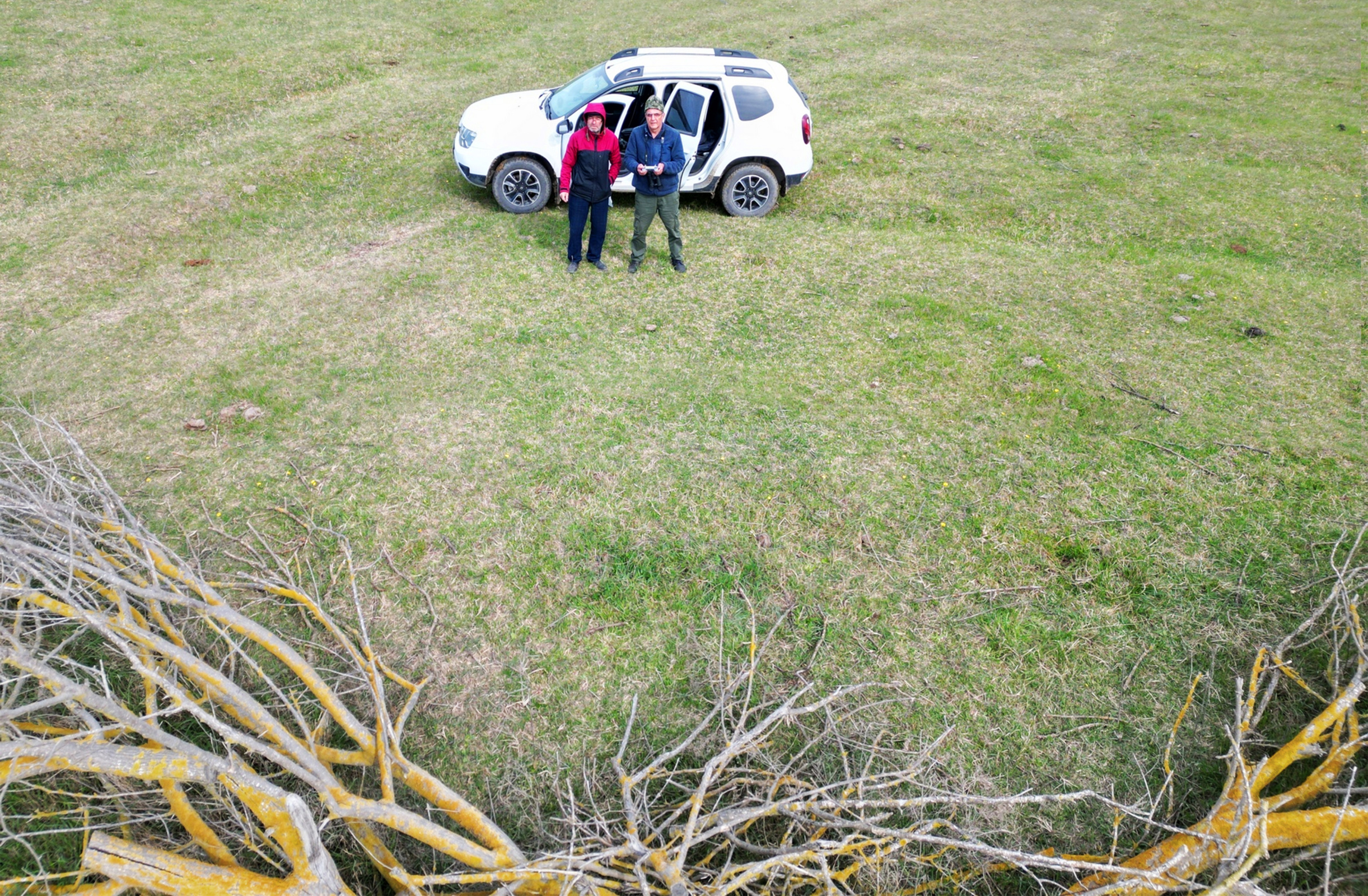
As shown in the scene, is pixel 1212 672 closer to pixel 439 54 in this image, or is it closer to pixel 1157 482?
pixel 1157 482

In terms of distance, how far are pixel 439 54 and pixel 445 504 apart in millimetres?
11288

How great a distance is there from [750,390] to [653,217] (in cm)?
226

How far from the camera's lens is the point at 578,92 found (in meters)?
7.79

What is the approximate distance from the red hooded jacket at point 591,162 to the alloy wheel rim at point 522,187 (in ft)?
4.25

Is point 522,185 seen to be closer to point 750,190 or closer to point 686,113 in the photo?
point 686,113

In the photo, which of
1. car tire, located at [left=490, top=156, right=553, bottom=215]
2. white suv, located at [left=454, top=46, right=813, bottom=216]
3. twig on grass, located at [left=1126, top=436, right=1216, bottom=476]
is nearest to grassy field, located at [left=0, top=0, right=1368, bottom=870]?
twig on grass, located at [left=1126, top=436, right=1216, bottom=476]

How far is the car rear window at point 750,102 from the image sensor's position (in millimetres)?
7816

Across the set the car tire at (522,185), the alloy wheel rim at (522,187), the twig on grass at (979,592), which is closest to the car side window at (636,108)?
the car tire at (522,185)

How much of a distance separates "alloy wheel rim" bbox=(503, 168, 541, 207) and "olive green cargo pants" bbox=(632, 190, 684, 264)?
4.94 ft

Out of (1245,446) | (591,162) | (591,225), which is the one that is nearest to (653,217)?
(591,225)

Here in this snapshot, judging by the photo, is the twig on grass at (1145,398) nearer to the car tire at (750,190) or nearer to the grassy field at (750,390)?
the grassy field at (750,390)

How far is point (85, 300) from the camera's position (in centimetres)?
652

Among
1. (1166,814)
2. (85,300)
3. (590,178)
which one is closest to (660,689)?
(1166,814)

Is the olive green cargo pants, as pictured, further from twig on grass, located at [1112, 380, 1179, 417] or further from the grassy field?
twig on grass, located at [1112, 380, 1179, 417]
